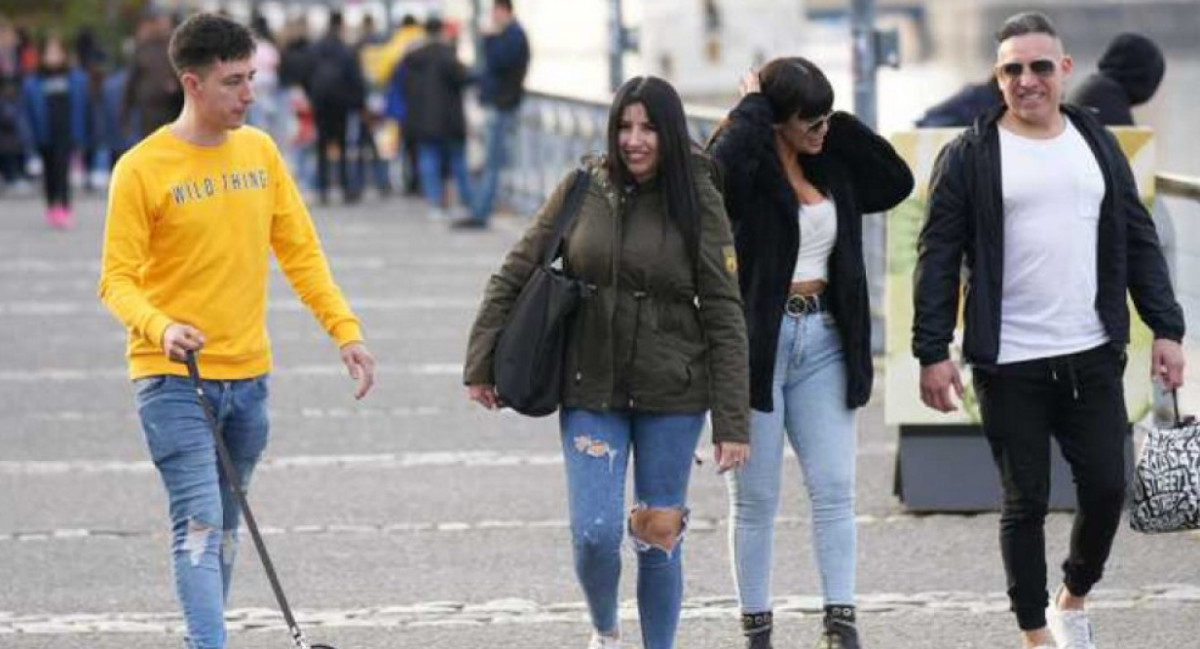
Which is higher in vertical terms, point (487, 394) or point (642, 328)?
point (642, 328)

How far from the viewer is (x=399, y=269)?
2055cm

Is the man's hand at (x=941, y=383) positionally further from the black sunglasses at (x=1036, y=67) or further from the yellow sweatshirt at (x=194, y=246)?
the yellow sweatshirt at (x=194, y=246)

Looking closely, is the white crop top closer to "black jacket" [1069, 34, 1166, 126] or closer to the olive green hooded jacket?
the olive green hooded jacket

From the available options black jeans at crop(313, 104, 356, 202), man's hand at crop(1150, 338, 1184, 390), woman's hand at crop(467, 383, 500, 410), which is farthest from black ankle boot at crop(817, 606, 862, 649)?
black jeans at crop(313, 104, 356, 202)

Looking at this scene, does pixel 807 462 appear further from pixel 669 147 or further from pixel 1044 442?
pixel 669 147

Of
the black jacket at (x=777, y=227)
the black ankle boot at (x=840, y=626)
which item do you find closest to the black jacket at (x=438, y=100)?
the black jacket at (x=777, y=227)

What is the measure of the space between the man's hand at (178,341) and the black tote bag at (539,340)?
2.44 feet

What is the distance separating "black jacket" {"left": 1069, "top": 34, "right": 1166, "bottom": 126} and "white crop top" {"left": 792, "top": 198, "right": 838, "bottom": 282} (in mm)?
4297

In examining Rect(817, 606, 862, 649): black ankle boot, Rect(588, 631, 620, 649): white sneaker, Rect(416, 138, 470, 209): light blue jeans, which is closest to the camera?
Rect(588, 631, 620, 649): white sneaker

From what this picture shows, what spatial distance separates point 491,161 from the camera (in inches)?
932

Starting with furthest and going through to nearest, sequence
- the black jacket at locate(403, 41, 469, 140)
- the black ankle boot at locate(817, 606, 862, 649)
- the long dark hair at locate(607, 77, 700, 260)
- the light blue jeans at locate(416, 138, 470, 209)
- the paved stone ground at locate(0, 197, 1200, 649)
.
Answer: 1. the light blue jeans at locate(416, 138, 470, 209)
2. the black jacket at locate(403, 41, 469, 140)
3. the paved stone ground at locate(0, 197, 1200, 649)
4. the black ankle boot at locate(817, 606, 862, 649)
5. the long dark hair at locate(607, 77, 700, 260)

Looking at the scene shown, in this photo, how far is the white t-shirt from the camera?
24.2ft

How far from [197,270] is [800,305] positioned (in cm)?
154

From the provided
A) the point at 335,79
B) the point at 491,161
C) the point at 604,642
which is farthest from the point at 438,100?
the point at 604,642
